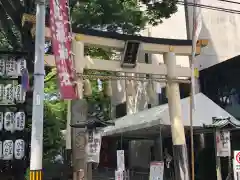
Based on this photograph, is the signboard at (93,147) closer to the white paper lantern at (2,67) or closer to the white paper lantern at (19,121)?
the white paper lantern at (19,121)

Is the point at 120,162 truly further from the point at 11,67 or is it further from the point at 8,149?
the point at 11,67

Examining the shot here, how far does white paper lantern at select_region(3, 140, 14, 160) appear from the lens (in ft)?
34.8

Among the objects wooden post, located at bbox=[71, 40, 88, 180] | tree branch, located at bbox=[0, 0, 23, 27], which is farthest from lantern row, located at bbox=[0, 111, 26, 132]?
tree branch, located at bbox=[0, 0, 23, 27]

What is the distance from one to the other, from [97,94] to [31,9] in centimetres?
1116

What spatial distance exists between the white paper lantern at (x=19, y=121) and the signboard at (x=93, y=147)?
6.26 feet

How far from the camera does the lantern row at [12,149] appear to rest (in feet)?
34.8

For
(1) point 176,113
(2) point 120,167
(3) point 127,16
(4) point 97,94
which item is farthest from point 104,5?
(4) point 97,94

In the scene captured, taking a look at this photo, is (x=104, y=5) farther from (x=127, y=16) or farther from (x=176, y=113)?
(x=176, y=113)

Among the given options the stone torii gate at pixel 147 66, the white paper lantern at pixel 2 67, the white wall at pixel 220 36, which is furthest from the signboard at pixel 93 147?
the white wall at pixel 220 36

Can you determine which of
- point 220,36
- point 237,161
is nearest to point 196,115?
point 237,161

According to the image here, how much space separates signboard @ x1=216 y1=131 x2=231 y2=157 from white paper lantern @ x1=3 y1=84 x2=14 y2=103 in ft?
20.9

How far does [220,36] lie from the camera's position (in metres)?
18.4

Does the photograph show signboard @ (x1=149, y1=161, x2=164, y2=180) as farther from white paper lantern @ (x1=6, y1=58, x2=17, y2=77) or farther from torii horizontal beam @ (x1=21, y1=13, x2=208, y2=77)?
white paper lantern @ (x1=6, y1=58, x2=17, y2=77)

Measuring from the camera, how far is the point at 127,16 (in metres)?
14.3
